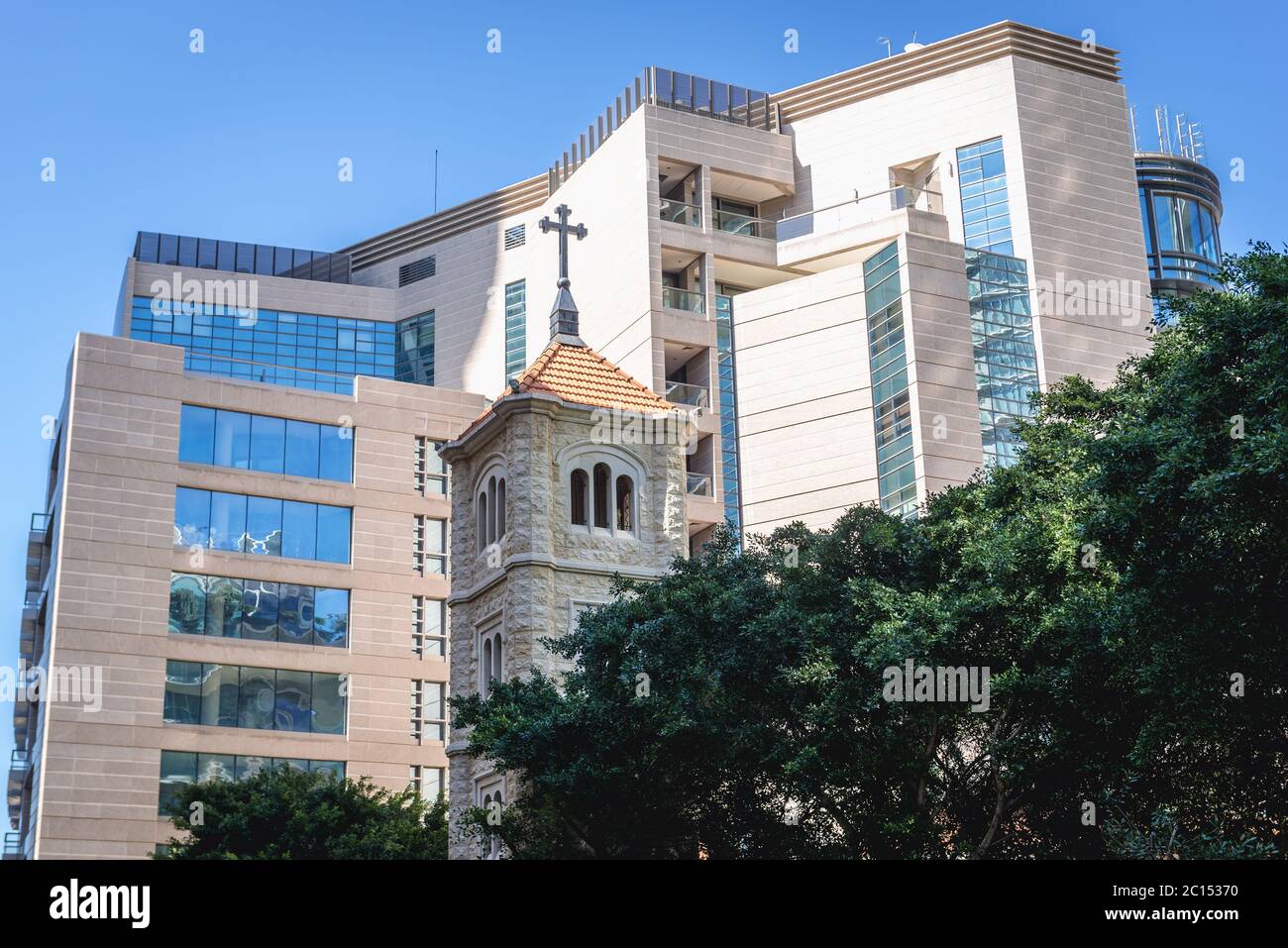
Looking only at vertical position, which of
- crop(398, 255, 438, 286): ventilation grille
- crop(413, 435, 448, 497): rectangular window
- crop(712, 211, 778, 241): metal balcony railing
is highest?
crop(398, 255, 438, 286): ventilation grille

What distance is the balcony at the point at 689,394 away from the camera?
2330 inches

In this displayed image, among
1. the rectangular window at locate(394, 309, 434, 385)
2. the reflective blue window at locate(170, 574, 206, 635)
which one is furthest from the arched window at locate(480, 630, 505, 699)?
the rectangular window at locate(394, 309, 434, 385)

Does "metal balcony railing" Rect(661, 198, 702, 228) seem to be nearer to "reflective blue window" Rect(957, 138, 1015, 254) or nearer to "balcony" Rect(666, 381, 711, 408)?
"balcony" Rect(666, 381, 711, 408)

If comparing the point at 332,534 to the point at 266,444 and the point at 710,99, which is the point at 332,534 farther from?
Result: the point at 710,99

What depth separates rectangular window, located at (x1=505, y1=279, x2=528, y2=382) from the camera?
2874 inches

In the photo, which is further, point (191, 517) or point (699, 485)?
point (699, 485)

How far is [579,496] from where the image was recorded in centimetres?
3675

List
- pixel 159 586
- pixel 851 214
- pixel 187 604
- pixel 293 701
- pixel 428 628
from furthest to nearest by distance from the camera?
pixel 851 214
pixel 428 628
pixel 293 701
pixel 187 604
pixel 159 586

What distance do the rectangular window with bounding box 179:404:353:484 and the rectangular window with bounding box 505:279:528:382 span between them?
605 inches

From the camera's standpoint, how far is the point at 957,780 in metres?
27.1

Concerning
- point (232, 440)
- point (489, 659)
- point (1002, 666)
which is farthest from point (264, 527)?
point (1002, 666)

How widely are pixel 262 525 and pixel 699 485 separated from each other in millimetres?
16430

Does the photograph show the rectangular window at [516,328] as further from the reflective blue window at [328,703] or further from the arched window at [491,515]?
the arched window at [491,515]
